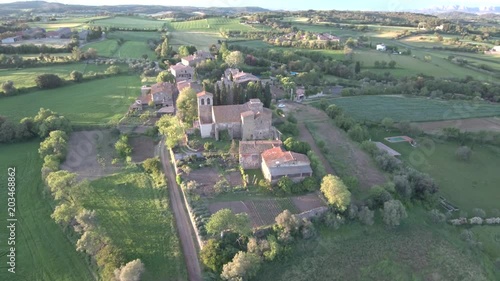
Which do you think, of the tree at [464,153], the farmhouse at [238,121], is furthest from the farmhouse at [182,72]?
the tree at [464,153]

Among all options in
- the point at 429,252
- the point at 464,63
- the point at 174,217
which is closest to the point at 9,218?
the point at 174,217

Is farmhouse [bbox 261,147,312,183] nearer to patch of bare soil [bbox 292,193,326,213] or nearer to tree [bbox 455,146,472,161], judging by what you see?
patch of bare soil [bbox 292,193,326,213]

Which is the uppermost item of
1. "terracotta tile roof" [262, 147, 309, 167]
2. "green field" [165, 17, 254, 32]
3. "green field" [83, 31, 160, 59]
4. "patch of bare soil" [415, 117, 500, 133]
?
"green field" [165, 17, 254, 32]

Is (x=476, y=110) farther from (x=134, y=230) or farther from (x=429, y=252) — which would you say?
(x=134, y=230)

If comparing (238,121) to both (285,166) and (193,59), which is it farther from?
(193,59)

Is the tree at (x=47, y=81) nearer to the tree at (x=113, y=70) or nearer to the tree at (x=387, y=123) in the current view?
the tree at (x=113, y=70)

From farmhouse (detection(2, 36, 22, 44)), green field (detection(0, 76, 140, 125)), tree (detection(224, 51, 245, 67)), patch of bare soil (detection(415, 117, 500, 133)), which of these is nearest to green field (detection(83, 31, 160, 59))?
farmhouse (detection(2, 36, 22, 44))
